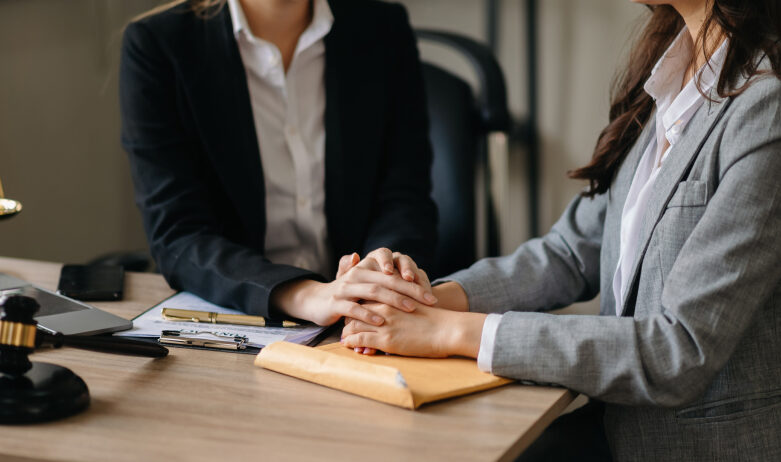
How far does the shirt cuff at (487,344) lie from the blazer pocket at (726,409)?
22cm

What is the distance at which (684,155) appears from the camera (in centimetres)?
89

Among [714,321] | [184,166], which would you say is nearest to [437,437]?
[714,321]

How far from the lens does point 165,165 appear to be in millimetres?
1303

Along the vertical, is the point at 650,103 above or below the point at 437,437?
above

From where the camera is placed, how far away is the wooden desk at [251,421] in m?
0.68

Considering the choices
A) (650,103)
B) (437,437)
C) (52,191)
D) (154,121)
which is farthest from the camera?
(52,191)

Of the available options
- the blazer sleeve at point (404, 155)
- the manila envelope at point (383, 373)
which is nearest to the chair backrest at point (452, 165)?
the blazer sleeve at point (404, 155)

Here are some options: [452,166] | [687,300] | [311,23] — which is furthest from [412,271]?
[452,166]

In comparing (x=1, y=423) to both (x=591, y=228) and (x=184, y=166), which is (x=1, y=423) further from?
(x=591, y=228)

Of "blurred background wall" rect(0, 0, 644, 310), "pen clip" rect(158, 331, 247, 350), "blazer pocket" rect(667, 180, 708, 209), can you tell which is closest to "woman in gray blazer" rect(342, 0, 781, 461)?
"blazer pocket" rect(667, 180, 708, 209)

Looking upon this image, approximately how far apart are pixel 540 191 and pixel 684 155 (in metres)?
1.60

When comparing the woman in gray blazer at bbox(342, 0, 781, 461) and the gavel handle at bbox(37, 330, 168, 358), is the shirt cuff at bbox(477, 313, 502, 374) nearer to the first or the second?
the woman in gray blazer at bbox(342, 0, 781, 461)

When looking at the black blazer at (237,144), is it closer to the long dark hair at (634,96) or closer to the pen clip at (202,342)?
the pen clip at (202,342)

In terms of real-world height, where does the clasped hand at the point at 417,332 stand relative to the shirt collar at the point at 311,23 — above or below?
below
